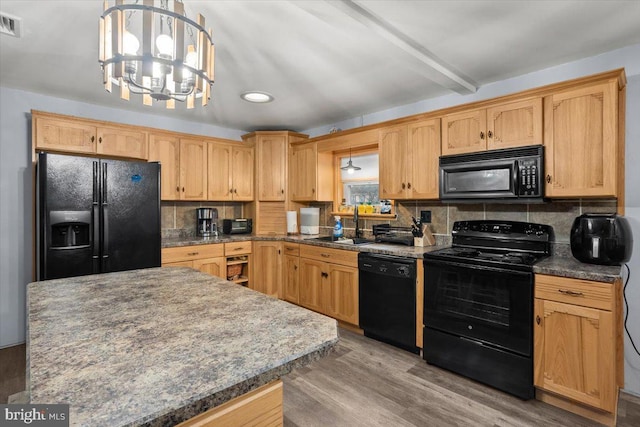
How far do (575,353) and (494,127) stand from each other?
66.0 inches

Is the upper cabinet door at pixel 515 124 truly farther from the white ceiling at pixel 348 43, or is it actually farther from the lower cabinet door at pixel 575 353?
the lower cabinet door at pixel 575 353

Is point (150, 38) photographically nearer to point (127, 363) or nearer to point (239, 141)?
point (127, 363)

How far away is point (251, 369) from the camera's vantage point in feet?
2.77

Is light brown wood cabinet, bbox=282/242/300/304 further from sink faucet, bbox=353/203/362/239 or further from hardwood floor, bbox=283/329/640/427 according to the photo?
hardwood floor, bbox=283/329/640/427

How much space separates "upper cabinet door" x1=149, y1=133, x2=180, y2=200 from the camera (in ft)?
12.1

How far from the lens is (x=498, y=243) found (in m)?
2.74

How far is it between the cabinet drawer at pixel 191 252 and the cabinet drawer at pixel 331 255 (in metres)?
1.00

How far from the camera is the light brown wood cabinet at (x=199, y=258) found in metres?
3.50

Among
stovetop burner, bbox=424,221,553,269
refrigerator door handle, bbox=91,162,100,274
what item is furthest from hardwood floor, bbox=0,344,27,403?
stovetop burner, bbox=424,221,553,269

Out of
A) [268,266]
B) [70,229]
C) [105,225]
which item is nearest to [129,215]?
[105,225]

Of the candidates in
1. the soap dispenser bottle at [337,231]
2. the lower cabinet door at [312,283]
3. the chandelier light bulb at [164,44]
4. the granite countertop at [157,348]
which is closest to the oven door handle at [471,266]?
the lower cabinet door at [312,283]

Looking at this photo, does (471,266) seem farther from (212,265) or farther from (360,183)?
(212,265)

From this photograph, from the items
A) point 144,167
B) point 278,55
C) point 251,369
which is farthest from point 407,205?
point 251,369

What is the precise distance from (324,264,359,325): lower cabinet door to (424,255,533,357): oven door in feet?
2.64
